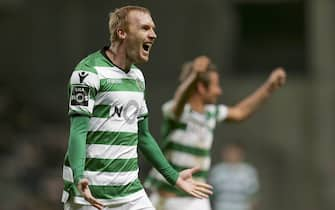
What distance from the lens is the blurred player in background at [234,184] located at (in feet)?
42.9

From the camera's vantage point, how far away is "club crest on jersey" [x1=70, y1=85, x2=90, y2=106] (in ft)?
20.4

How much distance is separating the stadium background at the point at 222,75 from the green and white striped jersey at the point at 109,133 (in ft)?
28.6

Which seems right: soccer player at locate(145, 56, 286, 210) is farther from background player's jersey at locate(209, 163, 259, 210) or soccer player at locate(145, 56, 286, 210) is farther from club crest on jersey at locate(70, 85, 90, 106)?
background player's jersey at locate(209, 163, 259, 210)

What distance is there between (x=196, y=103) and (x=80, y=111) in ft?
9.60

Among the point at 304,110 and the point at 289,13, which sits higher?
the point at 289,13

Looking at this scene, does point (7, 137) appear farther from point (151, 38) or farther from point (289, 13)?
point (151, 38)

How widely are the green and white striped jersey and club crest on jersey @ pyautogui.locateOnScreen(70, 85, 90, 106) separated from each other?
0.11ft

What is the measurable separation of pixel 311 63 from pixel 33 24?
3.94m

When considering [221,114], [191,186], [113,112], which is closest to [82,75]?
[113,112]

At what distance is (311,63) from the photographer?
16141mm

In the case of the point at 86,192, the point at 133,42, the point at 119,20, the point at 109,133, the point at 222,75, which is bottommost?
the point at 222,75

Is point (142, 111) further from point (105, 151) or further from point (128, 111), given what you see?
point (105, 151)

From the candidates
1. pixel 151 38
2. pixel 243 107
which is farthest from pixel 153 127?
pixel 151 38

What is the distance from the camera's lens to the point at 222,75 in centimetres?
1614
